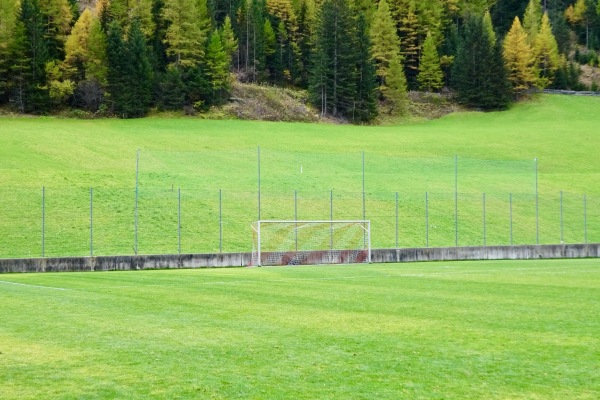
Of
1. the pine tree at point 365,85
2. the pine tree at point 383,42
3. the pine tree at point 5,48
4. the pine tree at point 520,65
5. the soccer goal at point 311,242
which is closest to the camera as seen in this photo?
the soccer goal at point 311,242

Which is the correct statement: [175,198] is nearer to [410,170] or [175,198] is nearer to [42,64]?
Answer: [410,170]

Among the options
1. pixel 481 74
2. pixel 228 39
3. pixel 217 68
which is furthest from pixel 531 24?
pixel 217 68

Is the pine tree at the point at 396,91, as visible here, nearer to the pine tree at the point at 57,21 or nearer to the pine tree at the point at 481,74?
the pine tree at the point at 481,74

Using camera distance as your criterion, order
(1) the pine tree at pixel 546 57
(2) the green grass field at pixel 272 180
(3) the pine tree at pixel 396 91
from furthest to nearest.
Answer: (1) the pine tree at pixel 546 57 < (3) the pine tree at pixel 396 91 < (2) the green grass field at pixel 272 180

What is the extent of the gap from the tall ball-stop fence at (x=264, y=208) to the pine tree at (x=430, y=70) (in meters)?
52.9

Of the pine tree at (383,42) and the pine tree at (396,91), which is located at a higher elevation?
the pine tree at (383,42)

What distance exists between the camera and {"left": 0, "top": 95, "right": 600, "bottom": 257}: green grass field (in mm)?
40969

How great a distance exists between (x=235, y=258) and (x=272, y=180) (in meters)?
19.7

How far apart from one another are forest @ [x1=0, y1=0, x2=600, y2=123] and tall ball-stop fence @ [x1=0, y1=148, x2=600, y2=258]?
98.5 ft

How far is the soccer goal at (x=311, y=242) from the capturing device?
3750 centimetres

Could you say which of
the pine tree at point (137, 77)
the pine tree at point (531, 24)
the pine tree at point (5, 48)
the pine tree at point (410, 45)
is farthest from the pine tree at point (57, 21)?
the pine tree at point (531, 24)

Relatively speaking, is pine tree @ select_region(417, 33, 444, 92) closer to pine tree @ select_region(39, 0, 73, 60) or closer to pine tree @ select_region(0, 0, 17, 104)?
pine tree @ select_region(39, 0, 73, 60)

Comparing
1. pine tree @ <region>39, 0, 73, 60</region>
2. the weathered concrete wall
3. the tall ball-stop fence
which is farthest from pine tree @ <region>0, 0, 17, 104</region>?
the weathered concrete wall

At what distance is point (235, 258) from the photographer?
35719mm
